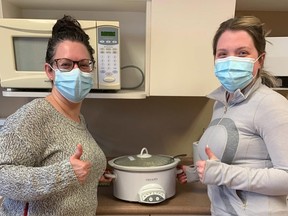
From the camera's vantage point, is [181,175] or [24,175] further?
[181,175]

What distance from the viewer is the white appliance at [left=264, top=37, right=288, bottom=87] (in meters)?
1.30

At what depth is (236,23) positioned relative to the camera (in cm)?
95

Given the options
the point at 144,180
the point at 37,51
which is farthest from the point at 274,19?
the point at 37,51

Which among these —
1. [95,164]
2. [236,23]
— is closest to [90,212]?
[95,164]

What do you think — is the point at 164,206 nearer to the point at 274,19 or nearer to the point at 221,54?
the point at 221,54

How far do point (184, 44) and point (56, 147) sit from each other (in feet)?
2.38

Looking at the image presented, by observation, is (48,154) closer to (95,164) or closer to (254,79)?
(95,164)

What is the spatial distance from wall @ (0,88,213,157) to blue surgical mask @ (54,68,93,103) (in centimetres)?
64

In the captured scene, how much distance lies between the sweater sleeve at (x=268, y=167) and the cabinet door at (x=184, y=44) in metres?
0.44

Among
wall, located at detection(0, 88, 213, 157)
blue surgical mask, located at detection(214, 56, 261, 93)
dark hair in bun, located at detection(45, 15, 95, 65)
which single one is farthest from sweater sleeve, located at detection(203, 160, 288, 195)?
wall, located at detection(0, 88, 213, 157)

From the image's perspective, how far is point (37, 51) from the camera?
4.05 ft

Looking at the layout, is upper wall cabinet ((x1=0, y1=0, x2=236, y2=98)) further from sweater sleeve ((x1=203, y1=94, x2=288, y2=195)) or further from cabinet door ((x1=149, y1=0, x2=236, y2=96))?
sweater sleeve ((x1=203, y1=94, x2=288, y2=195))

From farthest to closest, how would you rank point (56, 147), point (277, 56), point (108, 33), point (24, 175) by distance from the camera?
point (277, 56) → point (108, 33) → point (56, 147) → point (24, 175)

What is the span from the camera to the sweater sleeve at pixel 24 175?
0.81 meters
